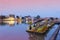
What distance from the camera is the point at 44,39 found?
4.38m

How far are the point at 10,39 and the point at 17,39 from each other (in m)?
0.18

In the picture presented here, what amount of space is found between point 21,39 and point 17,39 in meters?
0.10

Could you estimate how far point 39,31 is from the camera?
219 inches

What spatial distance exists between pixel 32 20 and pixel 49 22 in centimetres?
93

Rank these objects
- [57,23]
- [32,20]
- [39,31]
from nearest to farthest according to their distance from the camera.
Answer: [39,31], [32,20], [57,23]

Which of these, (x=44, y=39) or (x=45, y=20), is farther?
(x=45, y=20)

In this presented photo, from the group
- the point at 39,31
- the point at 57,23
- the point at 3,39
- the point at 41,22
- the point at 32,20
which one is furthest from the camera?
the point at 57,23

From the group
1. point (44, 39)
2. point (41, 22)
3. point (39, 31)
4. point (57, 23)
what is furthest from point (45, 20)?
point (44, 39)

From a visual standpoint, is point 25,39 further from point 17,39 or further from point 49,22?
point 49,22

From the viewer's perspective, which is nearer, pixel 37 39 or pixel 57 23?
pixel 37 39

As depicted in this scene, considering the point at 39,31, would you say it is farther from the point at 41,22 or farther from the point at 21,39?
the point at 41,22

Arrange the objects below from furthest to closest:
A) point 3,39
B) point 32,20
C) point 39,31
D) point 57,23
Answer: point 57,23 → point 32,20 → point 39,31 → point 3,39

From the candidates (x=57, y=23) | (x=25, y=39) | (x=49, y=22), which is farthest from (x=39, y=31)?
(x=57, y=23)

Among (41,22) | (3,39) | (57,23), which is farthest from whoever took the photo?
(57,23)
